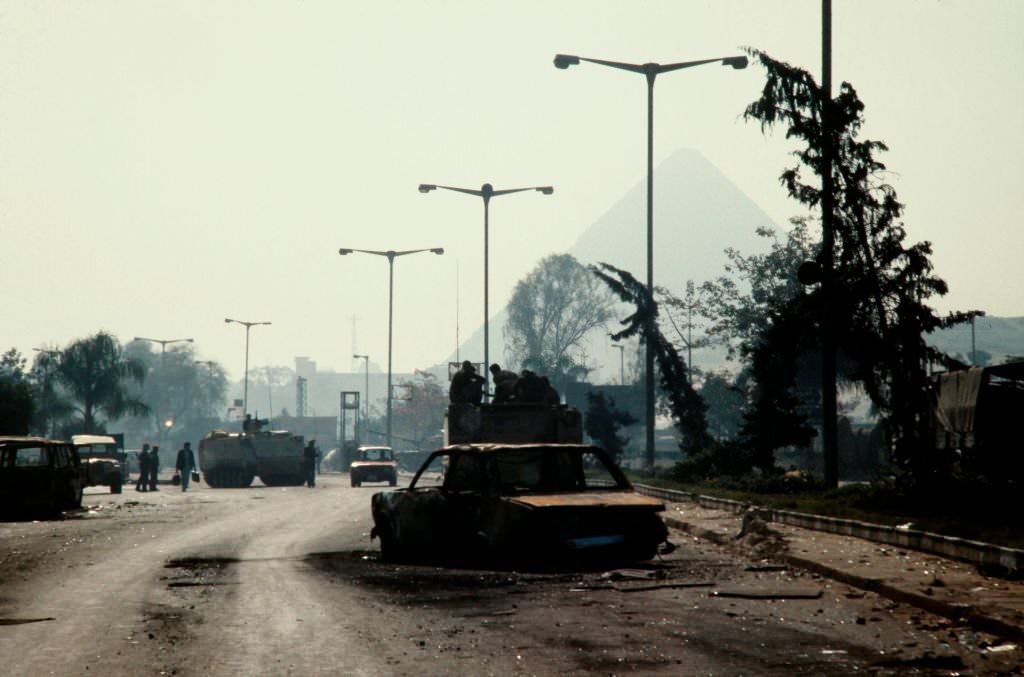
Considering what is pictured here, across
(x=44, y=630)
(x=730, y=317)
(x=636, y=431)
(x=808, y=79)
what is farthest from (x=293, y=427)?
(x=44, y=630)

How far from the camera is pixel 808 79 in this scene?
78.6 ft

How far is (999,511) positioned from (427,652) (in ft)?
36.5

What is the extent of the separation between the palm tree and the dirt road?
7191cm

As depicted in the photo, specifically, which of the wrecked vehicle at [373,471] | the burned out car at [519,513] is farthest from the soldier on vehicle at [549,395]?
the wrecked vehicle at [373,471]

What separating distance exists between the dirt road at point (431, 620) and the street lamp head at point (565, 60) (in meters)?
21.6

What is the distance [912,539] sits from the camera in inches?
598

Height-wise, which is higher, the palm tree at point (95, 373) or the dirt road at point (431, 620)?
the palm tree at point (95, 373)

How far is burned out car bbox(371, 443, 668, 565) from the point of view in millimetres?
13711

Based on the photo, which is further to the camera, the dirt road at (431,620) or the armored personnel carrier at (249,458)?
the armored personnel carrier at (249,458)

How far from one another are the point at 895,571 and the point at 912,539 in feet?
8.89

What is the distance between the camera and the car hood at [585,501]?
1382 centimetres

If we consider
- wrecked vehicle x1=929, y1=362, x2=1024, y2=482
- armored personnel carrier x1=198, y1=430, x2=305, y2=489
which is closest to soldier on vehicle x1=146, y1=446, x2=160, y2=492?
armored personnel carrier x1=198, y1=430, x2=305, y2=489

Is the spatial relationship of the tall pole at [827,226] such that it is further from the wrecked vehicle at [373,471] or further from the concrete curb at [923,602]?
the wrecked vehicle at [373,471]

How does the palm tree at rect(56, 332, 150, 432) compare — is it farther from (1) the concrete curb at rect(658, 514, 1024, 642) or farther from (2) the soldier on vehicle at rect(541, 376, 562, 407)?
(1) the concrete curb at rect(658, 514, 1024, 642)
